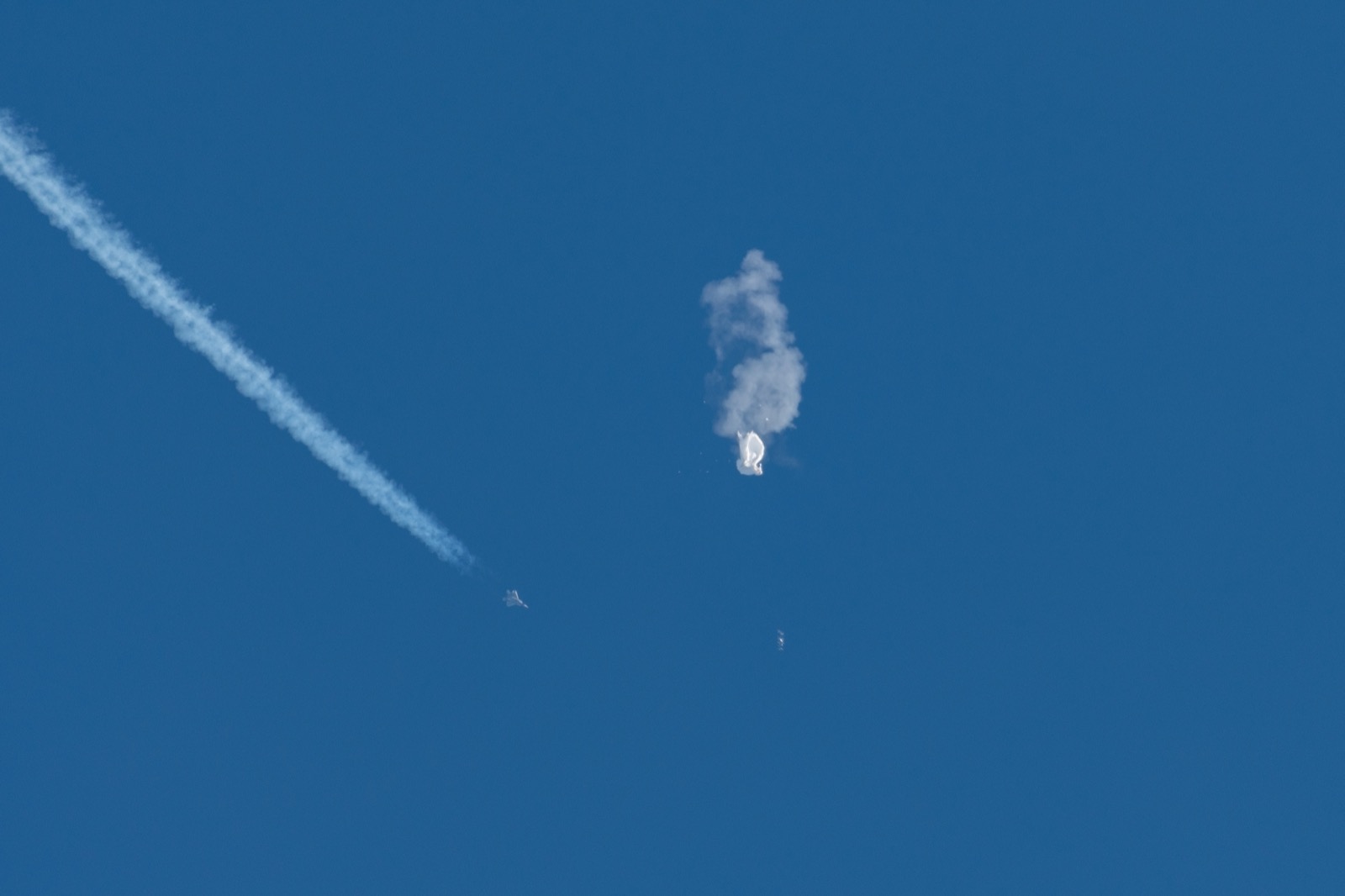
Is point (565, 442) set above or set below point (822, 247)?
below

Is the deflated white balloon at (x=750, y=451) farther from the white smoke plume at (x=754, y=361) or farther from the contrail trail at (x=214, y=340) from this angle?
the contrail trail at (x=214, y=340)

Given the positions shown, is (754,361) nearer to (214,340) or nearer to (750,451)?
(750,451)

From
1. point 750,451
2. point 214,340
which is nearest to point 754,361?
point 750,451

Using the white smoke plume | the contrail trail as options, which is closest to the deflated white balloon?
the white smoke plume

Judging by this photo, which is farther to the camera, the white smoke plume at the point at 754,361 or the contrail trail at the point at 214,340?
the contrail trail at the point at 214,340

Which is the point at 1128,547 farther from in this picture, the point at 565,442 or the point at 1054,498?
the point at 565,442

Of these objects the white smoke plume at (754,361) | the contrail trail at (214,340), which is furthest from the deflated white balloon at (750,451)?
the contrail trail at (214,340)

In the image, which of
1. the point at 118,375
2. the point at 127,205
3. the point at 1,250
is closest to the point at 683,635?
the point at 118,375
